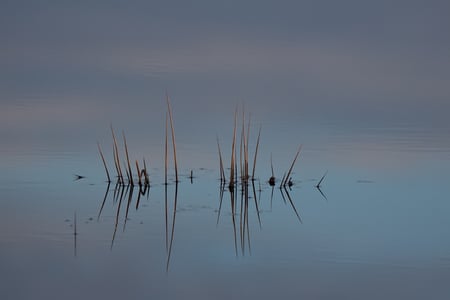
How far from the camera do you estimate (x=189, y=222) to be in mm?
6883

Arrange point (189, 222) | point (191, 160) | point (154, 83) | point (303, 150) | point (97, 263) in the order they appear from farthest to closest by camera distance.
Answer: point (154, 83)
point (303, 150)
point (191, 160)
point (189, 222)
point (97, 263)

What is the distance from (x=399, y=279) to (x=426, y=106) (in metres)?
9.37

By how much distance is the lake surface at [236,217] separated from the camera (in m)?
5.59

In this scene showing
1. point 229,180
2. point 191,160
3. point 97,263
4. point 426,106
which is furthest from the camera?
point 426,106

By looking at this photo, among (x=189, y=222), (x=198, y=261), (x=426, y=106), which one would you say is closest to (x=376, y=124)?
(x=426, y=106)

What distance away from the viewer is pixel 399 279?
5500 mm

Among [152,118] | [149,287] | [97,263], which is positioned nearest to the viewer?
[149,287]

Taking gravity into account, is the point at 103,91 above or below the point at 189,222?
above

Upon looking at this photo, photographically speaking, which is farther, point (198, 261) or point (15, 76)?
point (15, 76)

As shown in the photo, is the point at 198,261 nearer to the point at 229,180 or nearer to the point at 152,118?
the point at 229,180

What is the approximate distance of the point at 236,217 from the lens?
23.1 feet

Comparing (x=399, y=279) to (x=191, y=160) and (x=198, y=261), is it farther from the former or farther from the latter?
A: (x=191, y=160)

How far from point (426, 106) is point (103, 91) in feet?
15.7

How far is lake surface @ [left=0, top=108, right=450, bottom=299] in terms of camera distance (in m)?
5.59
